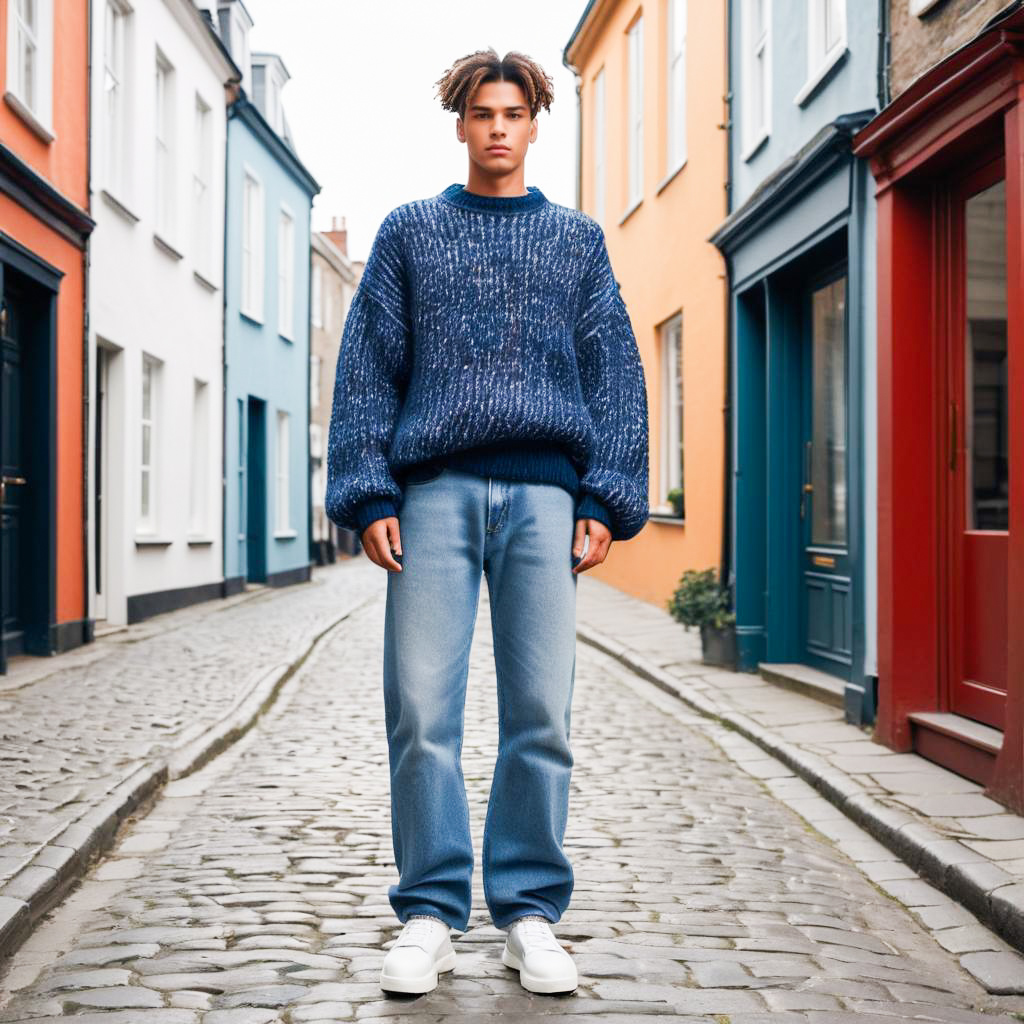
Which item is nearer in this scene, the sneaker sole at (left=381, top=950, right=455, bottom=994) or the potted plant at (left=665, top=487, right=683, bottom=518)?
the sneaker sole at (left=381, top=950, right=455, bottom=994)

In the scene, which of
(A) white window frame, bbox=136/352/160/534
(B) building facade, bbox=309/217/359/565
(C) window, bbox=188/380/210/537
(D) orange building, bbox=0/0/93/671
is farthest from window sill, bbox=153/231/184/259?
(B) building facade, bbox=309/217/359/565

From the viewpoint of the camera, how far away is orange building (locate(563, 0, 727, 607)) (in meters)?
12.9

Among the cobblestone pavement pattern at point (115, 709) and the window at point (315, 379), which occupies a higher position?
the window at point (315, 379)

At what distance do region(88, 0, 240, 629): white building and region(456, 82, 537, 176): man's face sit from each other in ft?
30.1

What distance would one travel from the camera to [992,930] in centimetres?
423

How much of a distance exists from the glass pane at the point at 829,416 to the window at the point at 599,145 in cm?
1010

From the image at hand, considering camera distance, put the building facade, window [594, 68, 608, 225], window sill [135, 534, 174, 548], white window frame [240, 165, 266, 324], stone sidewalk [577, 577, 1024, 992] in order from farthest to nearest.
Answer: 1. the building facade
2. white window frame [240, 165, 266, 324]
3. window [594, 68, 608, 225]
4. window sill [135, 534, 174, 548]
5. stone sidewalk [577, 577, 1024, 992]

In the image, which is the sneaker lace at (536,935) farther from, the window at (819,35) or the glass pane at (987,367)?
the window at (819,35)

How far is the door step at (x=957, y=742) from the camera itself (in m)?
6.01

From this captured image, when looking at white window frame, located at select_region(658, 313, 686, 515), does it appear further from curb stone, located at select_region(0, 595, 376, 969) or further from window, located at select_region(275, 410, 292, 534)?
curb stone, located at select_region(0, 595, 376, 969)

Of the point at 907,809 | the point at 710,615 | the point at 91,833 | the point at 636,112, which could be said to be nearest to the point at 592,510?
the point at 91,833

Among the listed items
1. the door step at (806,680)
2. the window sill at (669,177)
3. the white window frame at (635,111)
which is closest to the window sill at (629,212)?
the white window frame at (635,111)

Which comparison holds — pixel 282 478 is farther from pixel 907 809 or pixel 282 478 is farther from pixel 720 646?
pixel 907 809

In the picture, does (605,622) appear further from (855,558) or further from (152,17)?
(152,17)
